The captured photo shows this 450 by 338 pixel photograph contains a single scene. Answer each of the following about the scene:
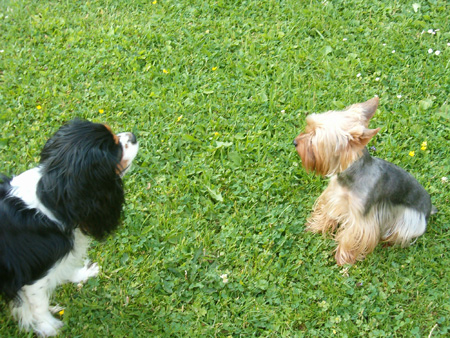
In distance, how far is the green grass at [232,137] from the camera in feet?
11.3

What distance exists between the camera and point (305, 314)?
3.40 metres

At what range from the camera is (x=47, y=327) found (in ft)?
10.7

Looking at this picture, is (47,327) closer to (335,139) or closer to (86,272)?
(86,272)

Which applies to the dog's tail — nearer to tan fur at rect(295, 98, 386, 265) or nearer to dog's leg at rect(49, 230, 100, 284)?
tan fur at rect(295, 98, 386, 265)

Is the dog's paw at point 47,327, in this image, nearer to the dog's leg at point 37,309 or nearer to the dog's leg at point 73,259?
the dog's leg at point 37,309

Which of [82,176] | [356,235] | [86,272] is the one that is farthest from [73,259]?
[356,235]

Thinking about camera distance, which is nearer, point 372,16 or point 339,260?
point 339,260

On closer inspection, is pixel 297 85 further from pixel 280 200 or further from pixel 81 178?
pixel 81 178

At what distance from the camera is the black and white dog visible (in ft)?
8.50

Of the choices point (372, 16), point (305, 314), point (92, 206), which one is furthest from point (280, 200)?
point (372, 16)

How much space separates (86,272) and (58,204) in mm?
1147

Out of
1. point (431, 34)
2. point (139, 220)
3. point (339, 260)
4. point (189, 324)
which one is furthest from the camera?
point (431, 34)

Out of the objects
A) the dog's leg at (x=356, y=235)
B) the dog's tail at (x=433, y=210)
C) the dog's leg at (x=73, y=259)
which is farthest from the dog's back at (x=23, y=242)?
the dog's tail at (x=433, y=210)

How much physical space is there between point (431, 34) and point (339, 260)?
3.25 meters
